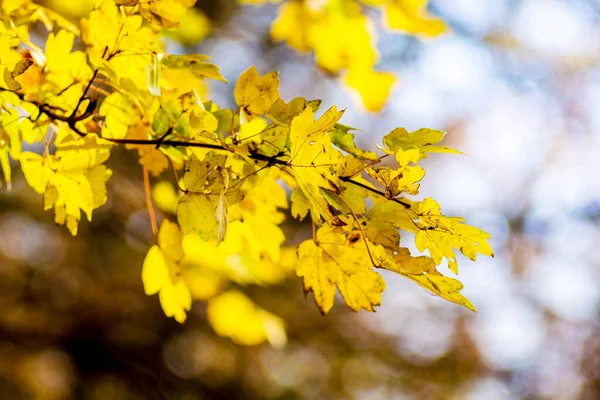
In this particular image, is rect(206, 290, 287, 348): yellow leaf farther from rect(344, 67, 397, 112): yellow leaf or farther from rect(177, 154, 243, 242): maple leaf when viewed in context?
rect(177, 154, 243, 242): maple leaf

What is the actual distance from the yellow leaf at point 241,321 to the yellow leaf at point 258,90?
3.95ft

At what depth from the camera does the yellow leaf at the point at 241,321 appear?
169 cm

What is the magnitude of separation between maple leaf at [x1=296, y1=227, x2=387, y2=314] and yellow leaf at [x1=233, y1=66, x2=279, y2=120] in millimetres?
141

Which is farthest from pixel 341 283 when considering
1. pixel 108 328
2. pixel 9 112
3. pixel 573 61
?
pixel 573 61

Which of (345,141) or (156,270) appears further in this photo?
(156,270)

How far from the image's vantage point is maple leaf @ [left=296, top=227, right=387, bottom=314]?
52 centimetres

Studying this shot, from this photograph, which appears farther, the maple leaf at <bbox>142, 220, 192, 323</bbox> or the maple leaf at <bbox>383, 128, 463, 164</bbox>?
the maple leaf at <bbox>142, 220, 192, 323</bbox>

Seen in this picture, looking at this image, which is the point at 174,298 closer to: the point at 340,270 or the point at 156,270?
the point at 156,270

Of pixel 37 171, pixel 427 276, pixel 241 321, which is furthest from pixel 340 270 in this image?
pixel 241 321

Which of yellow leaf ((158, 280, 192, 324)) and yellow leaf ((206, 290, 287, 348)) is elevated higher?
yellow leaf ((158, 280, 192, 324))

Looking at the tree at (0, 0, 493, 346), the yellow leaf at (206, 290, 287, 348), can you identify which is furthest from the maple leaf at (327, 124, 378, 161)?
the yellow leaf at (206, 290, 287, 348)

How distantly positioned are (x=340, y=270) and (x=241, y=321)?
49.2 inches

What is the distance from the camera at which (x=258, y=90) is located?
54 centimetres

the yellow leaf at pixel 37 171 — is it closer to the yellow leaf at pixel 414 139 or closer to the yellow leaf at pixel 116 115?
the yellow leaf at pixel 116 115
